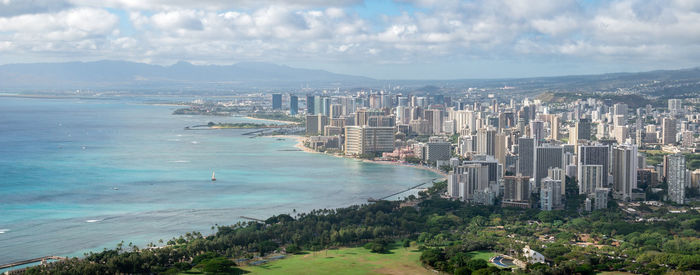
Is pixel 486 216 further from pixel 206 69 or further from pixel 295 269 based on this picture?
pixel 206 69

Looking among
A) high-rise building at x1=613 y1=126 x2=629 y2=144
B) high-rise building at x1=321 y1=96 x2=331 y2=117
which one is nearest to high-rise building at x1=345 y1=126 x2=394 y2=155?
high-rise building at x1=613 y1=126 x2=629 y2=144

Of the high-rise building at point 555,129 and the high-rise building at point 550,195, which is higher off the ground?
the high-rise building at point 555,129

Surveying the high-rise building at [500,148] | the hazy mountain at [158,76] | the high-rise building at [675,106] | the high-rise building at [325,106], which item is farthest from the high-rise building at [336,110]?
the hazy mountain at [158,76]

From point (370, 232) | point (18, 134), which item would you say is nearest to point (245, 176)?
point (370, 232)

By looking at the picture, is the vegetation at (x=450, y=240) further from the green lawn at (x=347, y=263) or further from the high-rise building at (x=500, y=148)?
the high-rise building at (x=500, y=148)

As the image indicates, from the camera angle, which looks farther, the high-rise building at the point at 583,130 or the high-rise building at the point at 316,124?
the high-rise building at the point at 316,124

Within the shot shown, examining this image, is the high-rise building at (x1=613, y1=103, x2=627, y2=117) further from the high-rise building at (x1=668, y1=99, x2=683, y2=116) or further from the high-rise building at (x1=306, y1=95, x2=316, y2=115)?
the high-rise building at (x1=306, y1=95, x2=316, y2=115)
